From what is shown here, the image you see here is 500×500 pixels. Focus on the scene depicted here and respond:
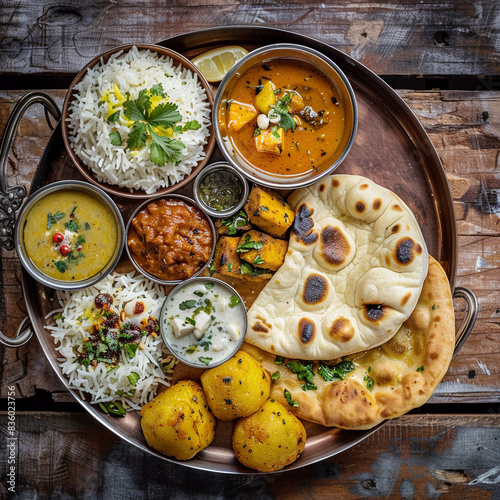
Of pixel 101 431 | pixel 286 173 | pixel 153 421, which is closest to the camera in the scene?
pixel 153 421

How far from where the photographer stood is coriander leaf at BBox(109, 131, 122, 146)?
10.4 feet

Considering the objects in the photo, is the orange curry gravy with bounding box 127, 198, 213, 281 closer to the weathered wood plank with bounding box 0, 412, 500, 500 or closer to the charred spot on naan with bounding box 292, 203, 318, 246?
the charred spot on naan with bounding box 292, 203, 318, 246

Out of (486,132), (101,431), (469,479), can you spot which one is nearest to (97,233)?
(101,431)

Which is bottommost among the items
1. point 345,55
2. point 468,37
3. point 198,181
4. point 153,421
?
point 153,421

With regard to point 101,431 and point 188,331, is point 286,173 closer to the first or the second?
point 188,331

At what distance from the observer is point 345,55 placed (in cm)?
341

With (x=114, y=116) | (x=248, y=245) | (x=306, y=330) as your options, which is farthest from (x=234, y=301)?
(x=114, y=116)

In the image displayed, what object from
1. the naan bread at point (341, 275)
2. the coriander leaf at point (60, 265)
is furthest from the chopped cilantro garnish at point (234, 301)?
the coriander leaf at point (60, 265)

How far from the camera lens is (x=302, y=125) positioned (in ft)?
10.9

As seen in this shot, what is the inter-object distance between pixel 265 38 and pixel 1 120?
86.5 inches

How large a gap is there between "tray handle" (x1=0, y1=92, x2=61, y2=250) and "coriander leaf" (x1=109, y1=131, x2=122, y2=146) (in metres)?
0.62

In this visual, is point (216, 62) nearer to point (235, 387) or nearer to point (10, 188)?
point (10, 188)

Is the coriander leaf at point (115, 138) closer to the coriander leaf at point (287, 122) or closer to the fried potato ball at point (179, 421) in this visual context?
Result: the coriander leaf at point (287, 122)

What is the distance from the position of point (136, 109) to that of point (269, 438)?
2.39 meters
